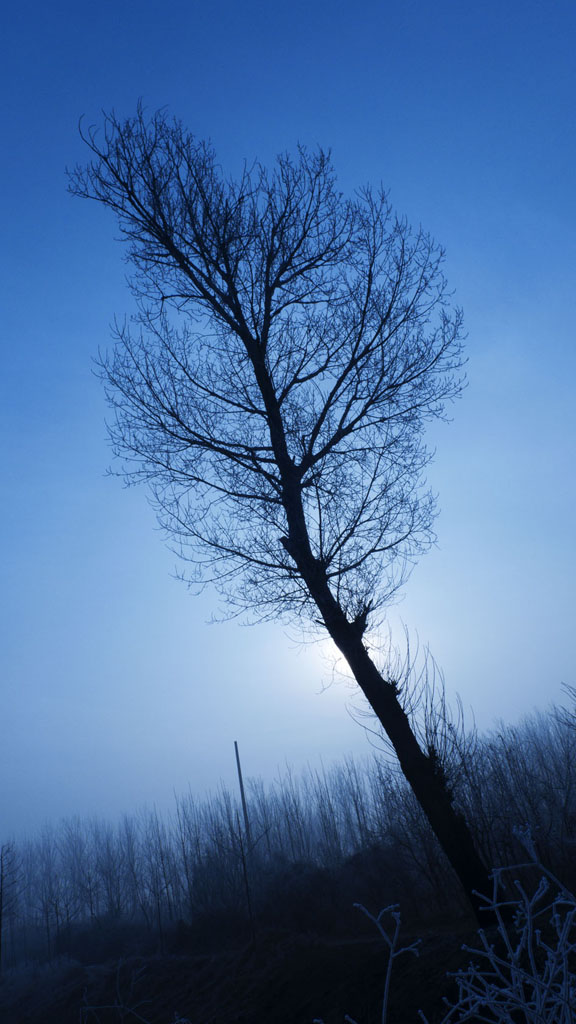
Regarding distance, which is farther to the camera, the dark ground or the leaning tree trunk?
the dark ground

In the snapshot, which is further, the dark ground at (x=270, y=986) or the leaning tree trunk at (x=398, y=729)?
the dark ground at (x=270, y=986)

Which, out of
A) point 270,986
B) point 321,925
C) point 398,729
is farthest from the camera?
point 321,925

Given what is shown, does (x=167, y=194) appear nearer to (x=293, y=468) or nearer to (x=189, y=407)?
(x=189, y=407)

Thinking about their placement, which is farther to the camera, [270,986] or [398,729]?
[270,986]

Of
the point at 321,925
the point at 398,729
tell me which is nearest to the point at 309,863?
the point at 321,925

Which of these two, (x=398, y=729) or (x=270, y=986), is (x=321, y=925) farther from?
(x=398, y=729)

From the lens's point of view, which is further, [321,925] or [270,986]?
[321,925]

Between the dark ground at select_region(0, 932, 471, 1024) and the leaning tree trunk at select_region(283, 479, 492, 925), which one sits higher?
the leaning tree trunk at select_region(283, 479, 492, 925)

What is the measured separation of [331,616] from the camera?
6.25 meters

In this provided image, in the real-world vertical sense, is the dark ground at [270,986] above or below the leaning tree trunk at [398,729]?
below

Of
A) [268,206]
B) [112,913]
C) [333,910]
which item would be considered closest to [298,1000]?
[333,910]

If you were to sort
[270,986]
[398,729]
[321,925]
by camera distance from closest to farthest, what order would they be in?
[398,729]
[270,986]
[321,925]

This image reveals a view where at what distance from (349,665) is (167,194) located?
5729mm

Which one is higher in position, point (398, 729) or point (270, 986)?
point (398, 729)
